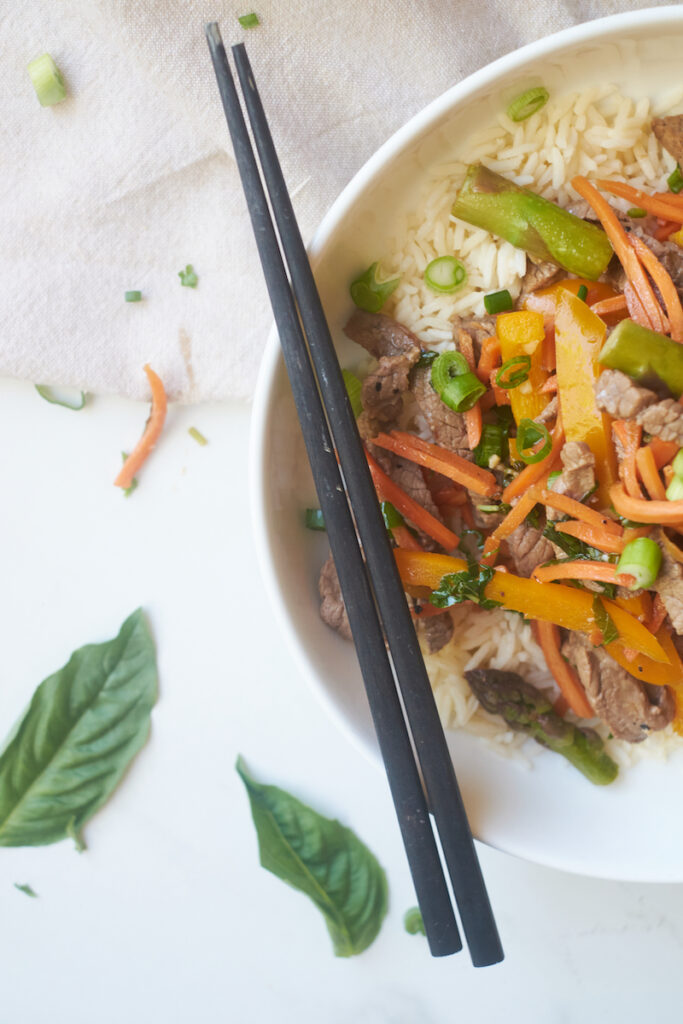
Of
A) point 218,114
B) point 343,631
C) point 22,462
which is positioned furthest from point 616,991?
point 218,114

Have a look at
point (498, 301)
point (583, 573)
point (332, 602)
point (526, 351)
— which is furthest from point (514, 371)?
point (332, 602)

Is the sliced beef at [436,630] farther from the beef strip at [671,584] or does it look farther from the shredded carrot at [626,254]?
the shredded carrot at [626,254]

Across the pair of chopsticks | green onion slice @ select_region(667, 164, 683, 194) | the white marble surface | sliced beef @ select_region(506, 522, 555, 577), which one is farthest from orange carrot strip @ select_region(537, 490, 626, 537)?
the white marble surface

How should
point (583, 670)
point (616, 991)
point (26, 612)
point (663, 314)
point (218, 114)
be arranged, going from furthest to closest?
point (26, 612) → point (616, 991) → point (218, 114) → point (583, 670) → point (663, 314)

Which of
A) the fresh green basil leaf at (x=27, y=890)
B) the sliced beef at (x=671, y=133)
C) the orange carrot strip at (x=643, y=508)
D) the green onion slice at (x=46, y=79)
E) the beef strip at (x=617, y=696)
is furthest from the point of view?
the fresh green basil leaf at (x=27, y=890)

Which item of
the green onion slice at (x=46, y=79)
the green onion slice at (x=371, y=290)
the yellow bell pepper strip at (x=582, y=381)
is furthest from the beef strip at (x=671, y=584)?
the green onion slice at (x=46, y=79)

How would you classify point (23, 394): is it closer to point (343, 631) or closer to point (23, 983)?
point (343, 631)
